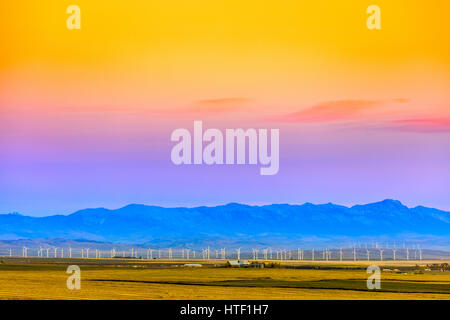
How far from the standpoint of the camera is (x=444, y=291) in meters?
69.9

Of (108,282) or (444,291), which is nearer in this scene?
(444,291)
